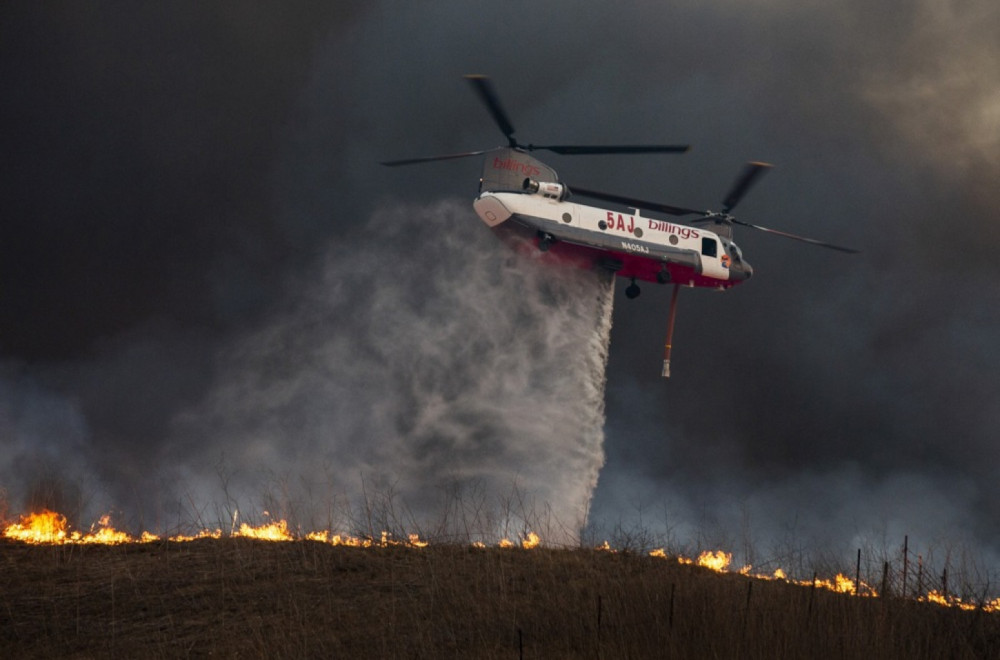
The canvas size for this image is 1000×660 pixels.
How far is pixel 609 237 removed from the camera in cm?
4434

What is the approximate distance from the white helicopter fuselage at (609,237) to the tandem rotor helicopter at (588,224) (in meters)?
0.04

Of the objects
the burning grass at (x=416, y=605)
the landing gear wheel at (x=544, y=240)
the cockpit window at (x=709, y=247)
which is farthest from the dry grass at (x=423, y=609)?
the cockpit window at (x=709, y=247)

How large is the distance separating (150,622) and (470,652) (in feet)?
23.3

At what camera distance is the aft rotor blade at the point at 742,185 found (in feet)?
159

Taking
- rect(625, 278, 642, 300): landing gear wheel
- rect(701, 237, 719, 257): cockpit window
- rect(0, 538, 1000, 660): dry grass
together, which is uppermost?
rect(701, 237, 719, 257): cockpit window

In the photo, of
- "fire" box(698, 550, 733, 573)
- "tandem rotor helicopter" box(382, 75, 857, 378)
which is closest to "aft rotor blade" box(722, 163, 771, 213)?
"tandem rotor helicopter" box(382, 75, 857, 378)

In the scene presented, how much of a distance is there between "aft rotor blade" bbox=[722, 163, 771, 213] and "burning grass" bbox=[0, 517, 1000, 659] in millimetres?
25384

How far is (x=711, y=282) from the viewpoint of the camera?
1909 inches

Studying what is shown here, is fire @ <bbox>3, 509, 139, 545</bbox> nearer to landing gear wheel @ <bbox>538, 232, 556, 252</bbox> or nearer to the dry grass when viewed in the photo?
the dry grass

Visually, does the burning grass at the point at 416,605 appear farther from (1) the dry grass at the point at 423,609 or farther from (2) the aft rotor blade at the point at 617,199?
(2) the aft rotor blade at the point at 617,199

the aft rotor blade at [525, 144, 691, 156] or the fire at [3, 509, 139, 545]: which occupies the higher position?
the aft rotor blade at [525, 144, 691, 156]

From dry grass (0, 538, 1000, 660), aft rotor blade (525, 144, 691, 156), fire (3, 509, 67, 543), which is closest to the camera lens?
dry grass (0, 538, 1000, 660)

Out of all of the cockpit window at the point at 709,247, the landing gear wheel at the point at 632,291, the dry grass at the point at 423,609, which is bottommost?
the dry grass at the point at 423,609

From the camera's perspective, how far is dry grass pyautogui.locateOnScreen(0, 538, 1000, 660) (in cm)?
1900
